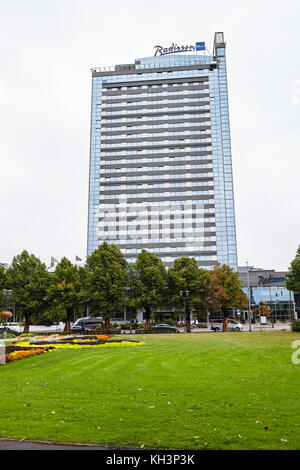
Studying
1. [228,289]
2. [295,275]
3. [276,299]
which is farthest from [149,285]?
[276,299]

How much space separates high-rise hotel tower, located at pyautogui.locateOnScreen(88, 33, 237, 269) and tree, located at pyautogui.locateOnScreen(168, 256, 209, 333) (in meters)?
47.6

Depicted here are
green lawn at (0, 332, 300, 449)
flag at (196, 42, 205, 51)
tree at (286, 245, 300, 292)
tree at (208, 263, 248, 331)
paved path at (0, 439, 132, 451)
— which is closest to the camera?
paved path at (0, 439, 132, 451)

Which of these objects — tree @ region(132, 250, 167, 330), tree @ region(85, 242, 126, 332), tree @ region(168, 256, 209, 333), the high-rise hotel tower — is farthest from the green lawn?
the high-rise hotel tower

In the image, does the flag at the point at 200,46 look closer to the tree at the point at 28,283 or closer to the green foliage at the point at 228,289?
the green foliage at the point at 228,289

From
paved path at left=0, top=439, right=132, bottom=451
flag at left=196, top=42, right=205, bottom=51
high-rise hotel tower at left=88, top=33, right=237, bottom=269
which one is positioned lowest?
paved path at left=0, top=439, right=132, bottom=451

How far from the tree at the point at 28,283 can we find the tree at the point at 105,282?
7.29m

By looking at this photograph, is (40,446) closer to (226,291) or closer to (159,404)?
(159,404)

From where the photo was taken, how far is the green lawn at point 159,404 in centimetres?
723

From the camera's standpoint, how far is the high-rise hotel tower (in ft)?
358

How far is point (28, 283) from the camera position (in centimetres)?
5697

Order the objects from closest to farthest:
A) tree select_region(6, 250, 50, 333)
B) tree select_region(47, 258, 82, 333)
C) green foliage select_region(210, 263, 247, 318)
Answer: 1. tree select_region(47, 258, 82, 333)
2. tree select_region(6, 250, 50, 333)
3. green foliage select_region(210, 263, 247, 318)

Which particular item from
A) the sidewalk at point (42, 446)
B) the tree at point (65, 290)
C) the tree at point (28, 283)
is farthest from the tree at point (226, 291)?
the sidewalk at point (42, 446)

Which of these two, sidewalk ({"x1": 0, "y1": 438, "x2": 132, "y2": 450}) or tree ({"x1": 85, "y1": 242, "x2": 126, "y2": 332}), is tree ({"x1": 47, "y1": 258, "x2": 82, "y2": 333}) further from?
sidewalk ({"x1": 0, "y1": 438, "x2": 132, "y2": 450})
